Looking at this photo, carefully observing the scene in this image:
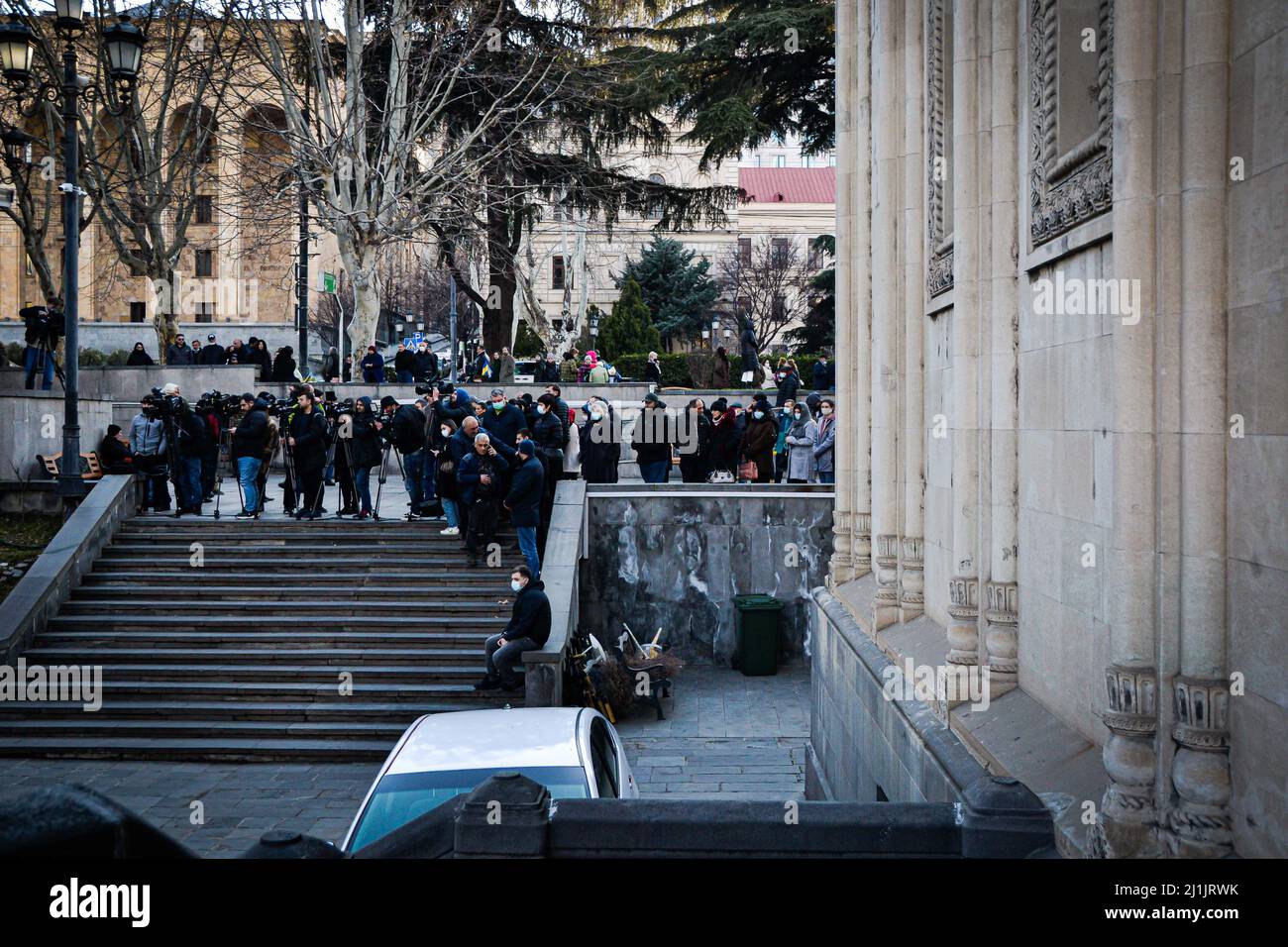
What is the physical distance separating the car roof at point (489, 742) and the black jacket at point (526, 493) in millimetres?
8550

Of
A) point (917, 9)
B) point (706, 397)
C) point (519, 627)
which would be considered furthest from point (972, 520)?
point (706, 397)

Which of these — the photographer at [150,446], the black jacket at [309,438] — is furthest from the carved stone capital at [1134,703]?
the photographer at [150,446]

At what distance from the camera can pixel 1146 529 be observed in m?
5.40

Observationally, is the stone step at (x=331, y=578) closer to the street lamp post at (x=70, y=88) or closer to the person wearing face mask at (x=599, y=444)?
the street lamp post at (x=70, y=88)

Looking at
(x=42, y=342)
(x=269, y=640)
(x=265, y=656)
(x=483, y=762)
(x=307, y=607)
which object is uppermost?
(x=42, y=342)

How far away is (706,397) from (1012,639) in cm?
2281

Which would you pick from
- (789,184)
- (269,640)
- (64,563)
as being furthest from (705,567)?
(789,184)

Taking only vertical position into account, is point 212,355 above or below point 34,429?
above

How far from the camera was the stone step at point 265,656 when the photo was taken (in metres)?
17.3

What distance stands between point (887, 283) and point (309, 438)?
450 inches

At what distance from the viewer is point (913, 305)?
438 inches

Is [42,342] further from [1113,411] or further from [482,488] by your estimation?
[1113,411]

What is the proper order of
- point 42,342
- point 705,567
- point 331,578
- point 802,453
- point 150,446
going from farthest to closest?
point 42,342 → point 802,453 → point 150,446 → point 705,567 → point 331,578
